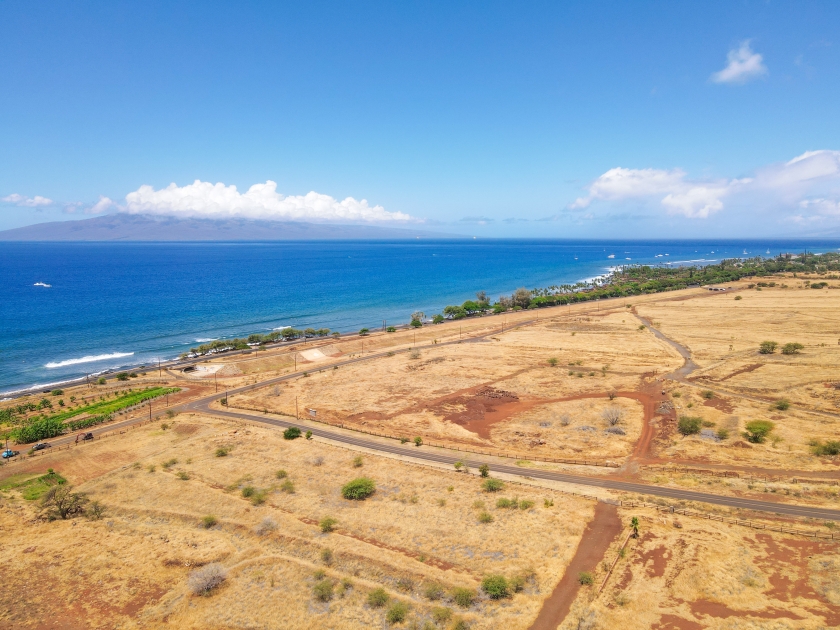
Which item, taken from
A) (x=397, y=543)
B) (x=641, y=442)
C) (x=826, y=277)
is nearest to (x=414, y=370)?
(x=641, y=442)

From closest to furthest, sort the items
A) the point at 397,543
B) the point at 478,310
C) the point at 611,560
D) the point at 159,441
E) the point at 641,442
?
the point at 611,560 < the point at 397,543 < the point at 641,442 < the point at 159,441 < the point at 478,310

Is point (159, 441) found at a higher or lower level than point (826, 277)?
lower

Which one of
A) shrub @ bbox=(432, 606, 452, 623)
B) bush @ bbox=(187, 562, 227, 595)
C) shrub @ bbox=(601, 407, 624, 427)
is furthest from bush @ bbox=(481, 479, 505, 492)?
bush @ bbox=(187, 562, 227, 595)

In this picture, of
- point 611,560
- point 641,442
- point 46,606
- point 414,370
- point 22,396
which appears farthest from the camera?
point 414,370

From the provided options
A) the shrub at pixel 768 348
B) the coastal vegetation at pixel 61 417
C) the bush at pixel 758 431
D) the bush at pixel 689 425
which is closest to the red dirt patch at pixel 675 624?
the bush at pixel 689 425

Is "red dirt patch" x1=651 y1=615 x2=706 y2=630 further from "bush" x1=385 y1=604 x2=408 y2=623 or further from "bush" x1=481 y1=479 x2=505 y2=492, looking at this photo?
"bush" x1=481 y1=479 x2=505 y2=492

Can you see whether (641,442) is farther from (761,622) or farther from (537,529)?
(761,622)

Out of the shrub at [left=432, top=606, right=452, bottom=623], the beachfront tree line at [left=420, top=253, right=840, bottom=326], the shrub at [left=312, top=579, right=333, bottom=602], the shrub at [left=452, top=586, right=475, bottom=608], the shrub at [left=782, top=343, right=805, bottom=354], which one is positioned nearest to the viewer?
the shrub at [left=432, top=606, right=452, bottom=623]
